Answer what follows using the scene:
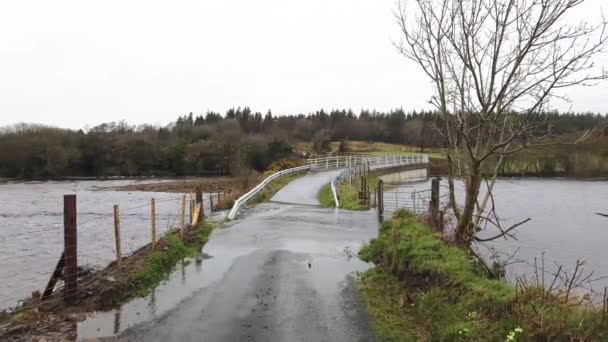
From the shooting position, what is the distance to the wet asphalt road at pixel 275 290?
283 inches

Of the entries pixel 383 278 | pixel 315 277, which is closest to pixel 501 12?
pixel 383 278

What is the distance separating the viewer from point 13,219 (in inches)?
1137

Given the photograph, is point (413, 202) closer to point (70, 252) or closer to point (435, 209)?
point (435, 209)

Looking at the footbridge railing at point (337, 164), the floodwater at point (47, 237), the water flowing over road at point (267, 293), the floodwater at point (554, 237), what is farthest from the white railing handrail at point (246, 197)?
the floodwater at point (554, 237)

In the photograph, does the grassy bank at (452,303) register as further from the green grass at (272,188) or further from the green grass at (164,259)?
the green grass at (272,188)

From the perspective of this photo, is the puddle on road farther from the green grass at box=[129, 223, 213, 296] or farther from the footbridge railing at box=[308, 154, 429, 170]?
the footbridge railing at box=[308, 154, 429, 170]

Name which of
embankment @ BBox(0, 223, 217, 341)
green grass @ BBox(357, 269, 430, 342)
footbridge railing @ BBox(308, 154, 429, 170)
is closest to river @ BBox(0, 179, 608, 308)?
embankment @ BBox(0, 223, 217, 341)

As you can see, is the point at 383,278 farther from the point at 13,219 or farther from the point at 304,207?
the point at 13,219

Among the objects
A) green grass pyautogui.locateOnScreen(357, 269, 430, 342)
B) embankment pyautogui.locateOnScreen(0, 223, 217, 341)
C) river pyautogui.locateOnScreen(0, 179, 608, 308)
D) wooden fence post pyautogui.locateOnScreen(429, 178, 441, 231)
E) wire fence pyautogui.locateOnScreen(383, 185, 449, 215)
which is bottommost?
river pyautogui.locateOnScreen(0, 179, 608, 308)

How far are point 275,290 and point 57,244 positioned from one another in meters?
13.7

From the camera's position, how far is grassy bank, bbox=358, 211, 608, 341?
5.50m

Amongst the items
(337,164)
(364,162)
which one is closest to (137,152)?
(337,164)

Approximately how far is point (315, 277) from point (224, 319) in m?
2.99

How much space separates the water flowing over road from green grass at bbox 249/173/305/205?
29.8 ft
